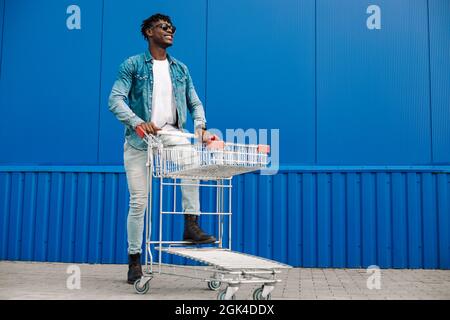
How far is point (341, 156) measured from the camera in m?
7.25

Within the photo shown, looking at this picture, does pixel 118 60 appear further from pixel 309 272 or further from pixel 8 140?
pixel 309 272

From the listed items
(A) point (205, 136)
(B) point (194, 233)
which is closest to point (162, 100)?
(A) point (205, 136)

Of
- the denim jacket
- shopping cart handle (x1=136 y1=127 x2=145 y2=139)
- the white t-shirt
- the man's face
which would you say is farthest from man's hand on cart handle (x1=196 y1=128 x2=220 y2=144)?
the man's face

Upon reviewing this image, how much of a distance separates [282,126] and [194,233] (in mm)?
3028

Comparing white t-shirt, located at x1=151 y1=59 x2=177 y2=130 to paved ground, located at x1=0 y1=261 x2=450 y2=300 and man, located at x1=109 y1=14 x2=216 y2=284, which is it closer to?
man, located at x1=109 y1=14 x2=216 y2=284

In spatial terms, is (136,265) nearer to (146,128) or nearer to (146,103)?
(146,128)

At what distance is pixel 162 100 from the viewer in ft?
16.7

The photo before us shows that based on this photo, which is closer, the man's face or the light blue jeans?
the light blue jeans

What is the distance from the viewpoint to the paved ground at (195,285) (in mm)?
4633

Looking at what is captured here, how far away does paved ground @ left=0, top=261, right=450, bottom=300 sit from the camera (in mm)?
4633

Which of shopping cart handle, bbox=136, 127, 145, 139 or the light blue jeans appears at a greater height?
shopping cart handle, bbox=136, 127, 145, 139

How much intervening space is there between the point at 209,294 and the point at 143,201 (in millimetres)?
1000

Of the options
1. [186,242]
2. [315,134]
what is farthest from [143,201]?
[315,134]

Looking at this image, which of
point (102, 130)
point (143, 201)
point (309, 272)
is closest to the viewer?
point (143, 201)
